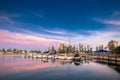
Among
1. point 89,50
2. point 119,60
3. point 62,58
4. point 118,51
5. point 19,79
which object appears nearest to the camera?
point 19,79

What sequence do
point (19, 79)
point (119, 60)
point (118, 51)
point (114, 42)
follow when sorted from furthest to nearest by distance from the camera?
1. point (114, 42)
2. point (118, 51)
3. point (119, 60)
4. point (19, 79)

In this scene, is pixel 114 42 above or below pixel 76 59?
above

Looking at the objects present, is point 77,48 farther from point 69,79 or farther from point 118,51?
point 69,79

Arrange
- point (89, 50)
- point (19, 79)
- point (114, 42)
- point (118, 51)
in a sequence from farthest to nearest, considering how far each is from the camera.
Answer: point (89, 50) → point (114, 42) → point (118, 51) → point (19, 79)

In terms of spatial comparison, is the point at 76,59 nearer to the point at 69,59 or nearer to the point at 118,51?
the point at 69,59

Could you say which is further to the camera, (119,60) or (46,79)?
(119,60)

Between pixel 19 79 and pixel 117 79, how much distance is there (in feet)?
60.5

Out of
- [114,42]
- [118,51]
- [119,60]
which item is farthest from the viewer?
[114,42]

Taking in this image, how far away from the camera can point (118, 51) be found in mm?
76875

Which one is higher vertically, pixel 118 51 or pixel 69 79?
pixel 118 51

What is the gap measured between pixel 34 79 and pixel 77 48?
10555 cm

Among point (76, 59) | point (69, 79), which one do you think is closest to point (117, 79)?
point (69, 79)

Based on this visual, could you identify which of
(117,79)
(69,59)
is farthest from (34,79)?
(69,59)

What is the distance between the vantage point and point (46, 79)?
3125 centimetres
